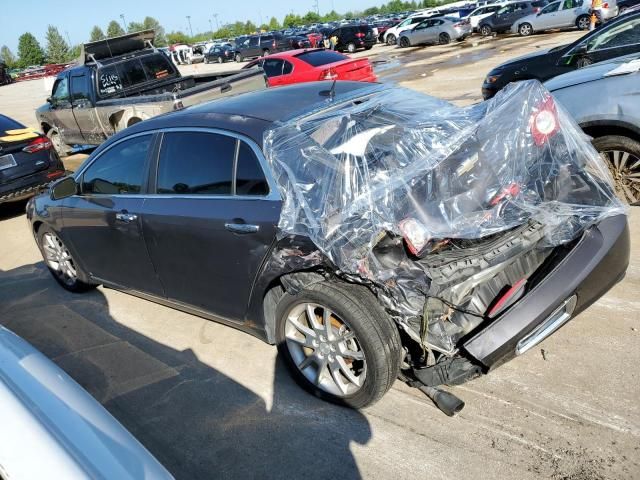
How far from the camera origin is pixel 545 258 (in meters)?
2.97

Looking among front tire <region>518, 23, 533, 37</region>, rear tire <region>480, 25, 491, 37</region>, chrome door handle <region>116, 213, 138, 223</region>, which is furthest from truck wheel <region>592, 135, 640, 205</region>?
rear tire <region>480, 25, 491, 37</region>

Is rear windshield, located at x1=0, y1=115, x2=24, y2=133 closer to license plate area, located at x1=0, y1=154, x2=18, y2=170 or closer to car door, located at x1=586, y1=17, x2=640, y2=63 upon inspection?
license plate area, located at x1=0, y1=154, x2=18, y2=170

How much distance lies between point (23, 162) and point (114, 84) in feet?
8.88

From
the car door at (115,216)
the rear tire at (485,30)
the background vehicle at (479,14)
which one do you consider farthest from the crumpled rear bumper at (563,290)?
the background vehicle at (479,14)

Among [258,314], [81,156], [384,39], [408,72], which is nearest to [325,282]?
[258,314]

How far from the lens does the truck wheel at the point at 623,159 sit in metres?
4.49

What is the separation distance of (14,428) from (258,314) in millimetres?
1605

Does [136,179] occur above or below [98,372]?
above

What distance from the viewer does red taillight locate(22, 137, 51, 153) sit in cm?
798

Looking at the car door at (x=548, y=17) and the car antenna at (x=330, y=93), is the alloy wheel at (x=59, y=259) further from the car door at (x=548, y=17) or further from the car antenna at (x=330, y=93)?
the car door at (x=548, y=17)

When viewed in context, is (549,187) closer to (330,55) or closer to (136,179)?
(136,179)

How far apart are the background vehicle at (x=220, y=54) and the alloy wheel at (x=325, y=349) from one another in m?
40.6

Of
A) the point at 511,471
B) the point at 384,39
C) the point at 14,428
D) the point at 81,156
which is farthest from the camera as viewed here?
the point at 384,39

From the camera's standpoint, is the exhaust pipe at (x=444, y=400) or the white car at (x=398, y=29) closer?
the exhaust pipe at (x=444, y=400)
